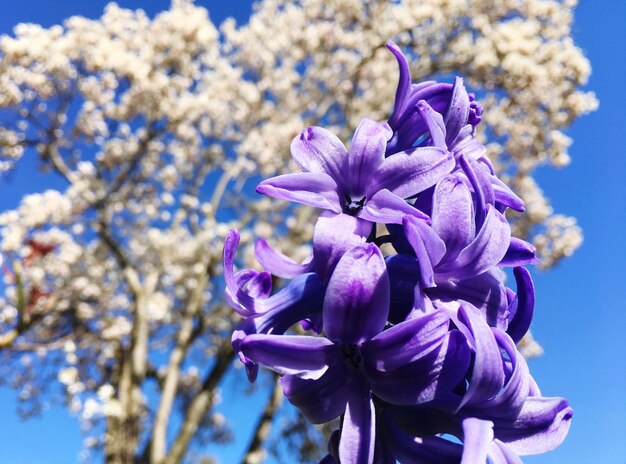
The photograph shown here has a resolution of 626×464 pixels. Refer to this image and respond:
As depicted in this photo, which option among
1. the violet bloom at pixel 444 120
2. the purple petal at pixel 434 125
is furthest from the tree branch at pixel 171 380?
the purple petal at pixel 434 125

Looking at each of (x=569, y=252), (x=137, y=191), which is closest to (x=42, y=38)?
(x=137, y=191)

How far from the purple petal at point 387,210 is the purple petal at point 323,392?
25 cm

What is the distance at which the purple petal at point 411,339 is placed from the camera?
29.7 inches

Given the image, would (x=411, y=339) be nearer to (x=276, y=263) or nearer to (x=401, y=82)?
(x=276, y=263)

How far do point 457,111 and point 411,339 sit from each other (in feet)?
1.75

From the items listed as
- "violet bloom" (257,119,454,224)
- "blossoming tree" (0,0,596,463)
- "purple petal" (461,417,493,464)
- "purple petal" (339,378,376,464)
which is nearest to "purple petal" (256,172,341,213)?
"violet bloom" (257,119,454,224)

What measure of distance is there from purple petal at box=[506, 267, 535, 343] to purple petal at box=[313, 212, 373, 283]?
0.29 metres

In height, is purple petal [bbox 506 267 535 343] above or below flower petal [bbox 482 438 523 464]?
above

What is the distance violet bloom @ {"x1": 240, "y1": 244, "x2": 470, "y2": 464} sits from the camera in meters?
0.77

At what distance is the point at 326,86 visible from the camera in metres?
12.8

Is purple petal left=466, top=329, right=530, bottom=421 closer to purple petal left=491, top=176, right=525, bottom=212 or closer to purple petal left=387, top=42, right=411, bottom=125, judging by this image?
purple petal left=491, top=176, right=525, bottom=212

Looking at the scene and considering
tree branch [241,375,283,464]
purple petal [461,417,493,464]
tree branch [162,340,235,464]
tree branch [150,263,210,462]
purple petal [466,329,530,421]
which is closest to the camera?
purple petal [461,417,493,464]

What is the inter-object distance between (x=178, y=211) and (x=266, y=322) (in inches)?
499

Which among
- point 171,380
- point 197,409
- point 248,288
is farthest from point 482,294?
point 171,380
